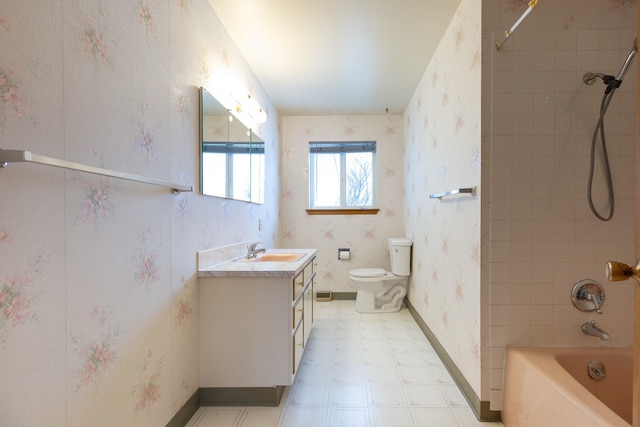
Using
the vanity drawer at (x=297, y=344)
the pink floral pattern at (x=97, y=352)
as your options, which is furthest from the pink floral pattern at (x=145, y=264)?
the vanity drawer at (x=297, y=344)

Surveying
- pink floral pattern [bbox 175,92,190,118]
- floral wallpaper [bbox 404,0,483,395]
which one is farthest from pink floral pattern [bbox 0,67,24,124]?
floral wallpaper [bbox 404,0,483,395]

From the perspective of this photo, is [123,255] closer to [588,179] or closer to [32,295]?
[32,295]

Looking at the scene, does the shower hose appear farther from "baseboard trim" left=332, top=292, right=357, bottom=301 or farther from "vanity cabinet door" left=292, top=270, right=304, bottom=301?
"baseboard trim" left=332, top=292, right=357, bottom=301

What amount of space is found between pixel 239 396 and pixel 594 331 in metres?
1.85

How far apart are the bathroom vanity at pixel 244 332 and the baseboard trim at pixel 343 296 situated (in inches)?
89.7

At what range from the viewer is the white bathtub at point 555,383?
4.16 ft

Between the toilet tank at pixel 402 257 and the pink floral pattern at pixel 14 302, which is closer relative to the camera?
the pink floral pattern at pixel 14 302

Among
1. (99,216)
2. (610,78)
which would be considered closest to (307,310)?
(99,216)

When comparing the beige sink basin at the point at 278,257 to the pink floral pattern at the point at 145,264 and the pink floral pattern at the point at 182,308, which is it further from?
the pink floral pattern at the point at 145,264

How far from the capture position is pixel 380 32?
220 centimetres

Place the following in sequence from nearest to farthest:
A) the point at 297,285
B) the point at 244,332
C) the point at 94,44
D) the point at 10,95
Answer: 1. the point at 10,95
2. the point at 94,44
3. the point at 244,332
4. the point at 297,285

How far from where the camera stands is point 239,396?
181 cm

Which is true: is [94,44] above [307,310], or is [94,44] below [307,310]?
above

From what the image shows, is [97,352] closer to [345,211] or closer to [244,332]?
[244,332]
